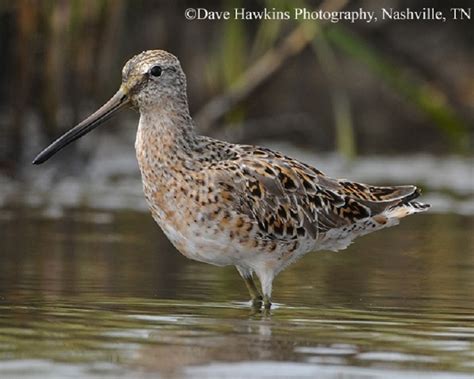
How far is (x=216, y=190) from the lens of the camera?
934cm

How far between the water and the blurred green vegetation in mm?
2154

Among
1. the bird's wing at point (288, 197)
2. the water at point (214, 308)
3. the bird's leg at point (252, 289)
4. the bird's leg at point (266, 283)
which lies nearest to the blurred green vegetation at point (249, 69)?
the water at point (214, 308)

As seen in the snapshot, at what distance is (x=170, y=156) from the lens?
952cm

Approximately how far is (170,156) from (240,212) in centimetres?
62

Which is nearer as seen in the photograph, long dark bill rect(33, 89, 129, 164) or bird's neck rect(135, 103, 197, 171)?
bird's neck rect(135, 103, 197, 171)

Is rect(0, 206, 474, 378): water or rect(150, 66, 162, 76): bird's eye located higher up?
rect(150, 66, 162, 76): bird's eye

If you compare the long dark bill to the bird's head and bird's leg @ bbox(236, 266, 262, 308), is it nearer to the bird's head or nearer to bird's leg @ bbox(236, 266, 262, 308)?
the bird's head

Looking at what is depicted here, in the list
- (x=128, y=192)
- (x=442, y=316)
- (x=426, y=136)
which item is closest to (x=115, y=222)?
(x=128, y=192)

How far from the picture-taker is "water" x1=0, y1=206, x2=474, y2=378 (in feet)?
23.3

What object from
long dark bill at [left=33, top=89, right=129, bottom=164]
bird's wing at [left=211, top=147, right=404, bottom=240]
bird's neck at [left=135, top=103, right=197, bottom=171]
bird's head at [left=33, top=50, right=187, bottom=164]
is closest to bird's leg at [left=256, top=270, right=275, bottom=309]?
bird's wing at [left=211, top=147, right=404, bottom=240]

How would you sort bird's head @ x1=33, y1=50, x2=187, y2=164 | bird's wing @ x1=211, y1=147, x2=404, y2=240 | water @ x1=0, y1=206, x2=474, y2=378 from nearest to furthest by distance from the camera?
1. water @ x1=0, y1=206, x2=474, y2=378
2. bird's wing @ x1=211, y1=147, x2=404, y2=240
3. bird's head @ x1=33, y1=50, x2=187, y2=164

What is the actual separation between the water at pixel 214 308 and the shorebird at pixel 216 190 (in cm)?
39

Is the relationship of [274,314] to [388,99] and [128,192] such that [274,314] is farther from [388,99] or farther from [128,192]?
[388,99]

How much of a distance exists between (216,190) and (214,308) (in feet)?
2.58
